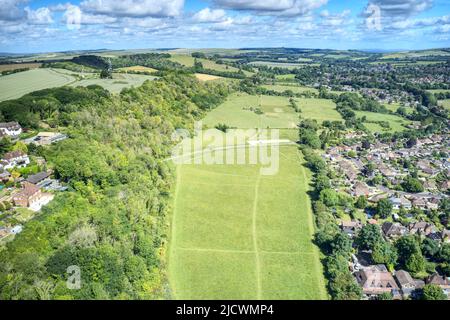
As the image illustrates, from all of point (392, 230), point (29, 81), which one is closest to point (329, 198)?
point (392, 230)

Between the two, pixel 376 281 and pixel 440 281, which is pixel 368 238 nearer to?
pixel 376 281

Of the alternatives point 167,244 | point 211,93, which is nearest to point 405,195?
point 167,244

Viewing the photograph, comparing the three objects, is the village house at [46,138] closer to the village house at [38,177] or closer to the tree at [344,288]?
the village house at [38,177]

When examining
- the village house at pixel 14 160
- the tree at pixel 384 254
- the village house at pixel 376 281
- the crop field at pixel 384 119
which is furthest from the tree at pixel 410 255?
the crop field at pixel 384 119

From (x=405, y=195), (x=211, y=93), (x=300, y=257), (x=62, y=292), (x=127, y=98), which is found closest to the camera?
(x=62, y=292)

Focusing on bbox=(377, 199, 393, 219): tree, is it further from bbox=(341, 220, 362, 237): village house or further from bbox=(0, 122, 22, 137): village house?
bbox=(0, 122, 22, 137): village house
